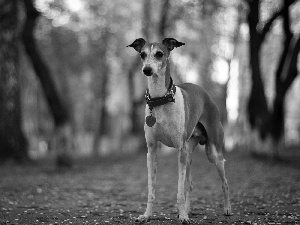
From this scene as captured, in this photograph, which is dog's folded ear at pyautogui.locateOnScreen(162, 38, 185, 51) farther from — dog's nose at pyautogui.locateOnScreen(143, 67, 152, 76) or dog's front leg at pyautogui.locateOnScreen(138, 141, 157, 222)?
dog's front leg at pyautogui.locateOnScreen(138, 141, 157, 222)

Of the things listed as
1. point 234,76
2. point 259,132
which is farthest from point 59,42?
point 259,132

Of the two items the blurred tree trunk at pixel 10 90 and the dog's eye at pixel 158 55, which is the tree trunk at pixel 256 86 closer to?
the blurred tree trunk at pixel 10 90

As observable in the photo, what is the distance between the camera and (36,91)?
3656 cm

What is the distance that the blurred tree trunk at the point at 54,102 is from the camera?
15.9 meters

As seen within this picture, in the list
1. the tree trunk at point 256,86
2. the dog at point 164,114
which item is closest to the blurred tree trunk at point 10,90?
the tree trunk at point 256,86

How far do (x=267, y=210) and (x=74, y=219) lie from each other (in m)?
3.20

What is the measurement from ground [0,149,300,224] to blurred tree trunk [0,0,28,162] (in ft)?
2.79

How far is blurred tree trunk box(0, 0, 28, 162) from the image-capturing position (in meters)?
16.3

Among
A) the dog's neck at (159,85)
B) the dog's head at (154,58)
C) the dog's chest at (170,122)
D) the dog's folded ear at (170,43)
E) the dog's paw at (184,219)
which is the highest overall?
the dog's folded ear at (170,43)

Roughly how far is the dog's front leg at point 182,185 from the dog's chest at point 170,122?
16cm

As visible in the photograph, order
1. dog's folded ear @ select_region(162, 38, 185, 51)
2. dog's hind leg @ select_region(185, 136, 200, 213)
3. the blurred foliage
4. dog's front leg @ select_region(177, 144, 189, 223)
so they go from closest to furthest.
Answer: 1. dog's front leg @ select_region(177, 144, 189, 223)
2. dog's folded ear @ select_region(162, 38, 185, 51)
3. dog's hind leg @ select_region(185, 136, 200, 213)
4. the blurred foliage

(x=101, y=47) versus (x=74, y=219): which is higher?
(x=101, y=47)

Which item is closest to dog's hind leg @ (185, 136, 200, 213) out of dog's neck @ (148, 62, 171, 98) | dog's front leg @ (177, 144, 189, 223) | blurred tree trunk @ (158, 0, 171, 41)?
dog's front leg @ (177, 144, 189, 223)

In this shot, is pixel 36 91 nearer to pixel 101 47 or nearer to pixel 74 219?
pixel 101 47
